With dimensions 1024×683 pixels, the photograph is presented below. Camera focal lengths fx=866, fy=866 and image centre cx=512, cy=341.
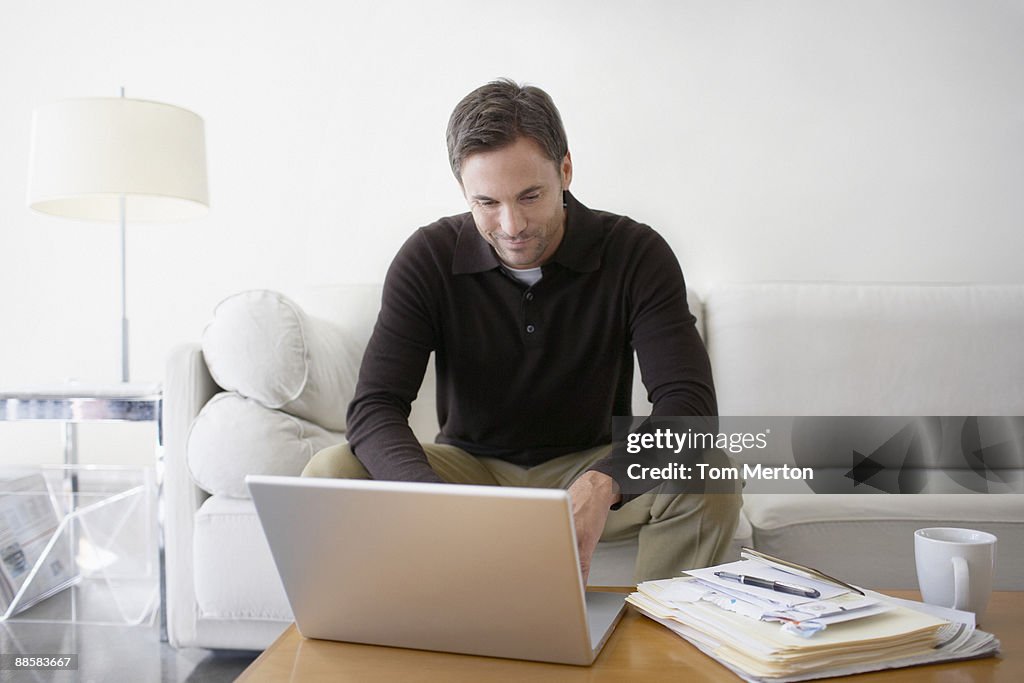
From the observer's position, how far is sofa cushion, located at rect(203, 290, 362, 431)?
1683 millimetres

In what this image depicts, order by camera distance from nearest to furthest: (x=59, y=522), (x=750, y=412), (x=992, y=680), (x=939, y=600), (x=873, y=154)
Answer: (x=992, y=680) < (x=939, y=600) < (x=750, y=412) < (x=59, y=522) < (x=873, y=154)

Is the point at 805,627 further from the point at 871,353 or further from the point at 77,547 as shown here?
the point at 77,547

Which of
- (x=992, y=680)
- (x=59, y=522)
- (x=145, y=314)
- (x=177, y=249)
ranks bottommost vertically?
(x=59, y=522)

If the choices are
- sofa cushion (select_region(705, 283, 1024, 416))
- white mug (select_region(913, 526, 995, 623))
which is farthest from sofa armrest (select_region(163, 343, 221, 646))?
white mug (select_region(913, 526, 995, 623))

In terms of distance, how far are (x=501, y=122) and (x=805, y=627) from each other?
89cm

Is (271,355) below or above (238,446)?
above

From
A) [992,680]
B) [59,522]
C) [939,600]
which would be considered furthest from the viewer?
[59,522]

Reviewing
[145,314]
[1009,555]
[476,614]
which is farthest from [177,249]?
[1009,555]

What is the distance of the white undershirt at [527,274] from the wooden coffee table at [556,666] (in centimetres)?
77

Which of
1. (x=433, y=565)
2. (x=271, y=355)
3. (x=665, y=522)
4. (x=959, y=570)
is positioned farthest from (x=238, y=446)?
(x=959, y=570)

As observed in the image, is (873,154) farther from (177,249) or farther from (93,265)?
(93,265)

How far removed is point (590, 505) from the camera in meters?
1.06

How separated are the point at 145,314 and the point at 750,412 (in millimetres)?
1735

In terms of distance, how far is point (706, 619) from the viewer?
81 cm
